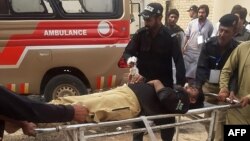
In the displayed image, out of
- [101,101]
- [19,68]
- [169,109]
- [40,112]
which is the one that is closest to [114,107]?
[101,101]

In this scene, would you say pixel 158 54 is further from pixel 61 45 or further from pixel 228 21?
pixel 61 45

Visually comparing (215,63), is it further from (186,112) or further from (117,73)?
(117,73)

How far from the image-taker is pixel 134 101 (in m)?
3.88

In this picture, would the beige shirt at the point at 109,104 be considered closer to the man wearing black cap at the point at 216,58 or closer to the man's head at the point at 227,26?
the man wearing black cap at the point at 216,58

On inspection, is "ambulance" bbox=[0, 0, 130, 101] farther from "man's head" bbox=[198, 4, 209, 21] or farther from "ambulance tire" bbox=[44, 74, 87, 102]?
"man's head" bbox=[198, 4, 209, 21]

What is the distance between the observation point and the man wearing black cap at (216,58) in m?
4.21

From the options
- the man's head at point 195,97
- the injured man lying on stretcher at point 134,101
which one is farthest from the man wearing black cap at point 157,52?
the injured man lying on stretcher at point 134,101

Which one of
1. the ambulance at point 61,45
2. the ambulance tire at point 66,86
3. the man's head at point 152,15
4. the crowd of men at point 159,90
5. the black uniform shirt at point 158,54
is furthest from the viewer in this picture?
the ambulance tire at point 66,86

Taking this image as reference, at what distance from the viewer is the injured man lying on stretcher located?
357cm

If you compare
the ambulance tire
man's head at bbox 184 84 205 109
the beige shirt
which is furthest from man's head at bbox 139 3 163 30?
the ambulance tire

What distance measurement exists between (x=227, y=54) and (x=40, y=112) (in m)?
2.16

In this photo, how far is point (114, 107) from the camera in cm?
368

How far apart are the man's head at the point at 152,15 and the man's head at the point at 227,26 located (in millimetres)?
701

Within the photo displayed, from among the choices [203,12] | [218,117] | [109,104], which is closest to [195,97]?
[218,117]
